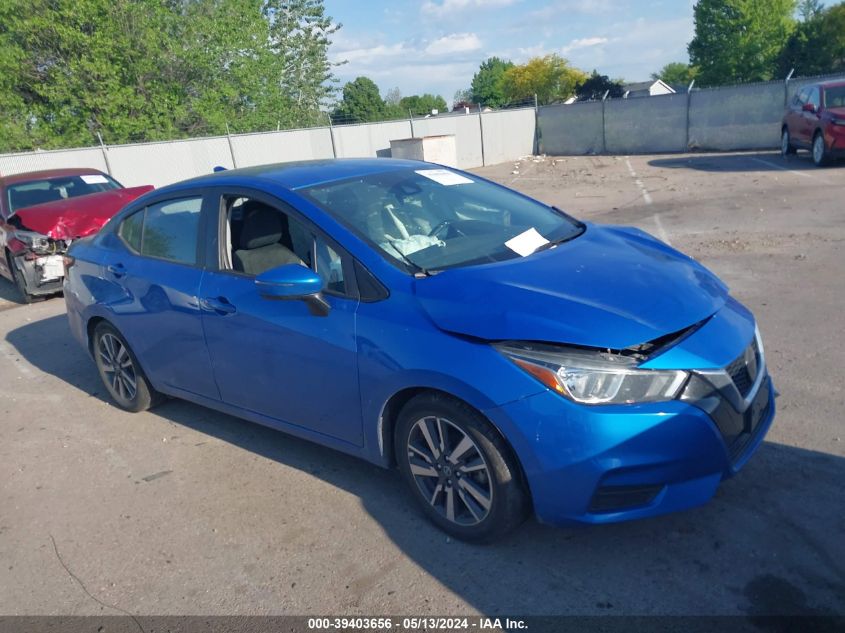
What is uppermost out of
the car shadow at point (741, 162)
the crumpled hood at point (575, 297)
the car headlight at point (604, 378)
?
the crumpled hood at point (575, 297)

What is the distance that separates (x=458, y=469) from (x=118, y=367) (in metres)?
3.12

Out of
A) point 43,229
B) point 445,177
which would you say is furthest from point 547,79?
point 445,177

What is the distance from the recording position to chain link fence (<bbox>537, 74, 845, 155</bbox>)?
2158cm

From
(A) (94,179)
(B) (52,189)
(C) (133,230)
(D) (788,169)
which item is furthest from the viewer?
(D) (788,169)

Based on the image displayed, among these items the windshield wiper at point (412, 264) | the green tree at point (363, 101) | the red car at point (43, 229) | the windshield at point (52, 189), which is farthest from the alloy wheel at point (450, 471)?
the green tree at point (363, 101)

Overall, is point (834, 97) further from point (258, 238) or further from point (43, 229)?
point (43, 229)

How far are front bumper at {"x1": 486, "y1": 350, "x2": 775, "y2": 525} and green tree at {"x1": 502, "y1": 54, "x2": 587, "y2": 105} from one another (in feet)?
277

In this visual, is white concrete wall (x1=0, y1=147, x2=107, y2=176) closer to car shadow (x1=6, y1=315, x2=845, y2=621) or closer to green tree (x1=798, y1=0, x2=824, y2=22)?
car shadow (x1=6, y1=315, x2=845, y2=621)

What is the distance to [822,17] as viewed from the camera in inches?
2221

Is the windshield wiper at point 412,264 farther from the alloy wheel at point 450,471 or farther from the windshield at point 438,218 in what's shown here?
the alloy wheel at point 450,471

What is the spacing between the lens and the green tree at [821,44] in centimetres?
5447

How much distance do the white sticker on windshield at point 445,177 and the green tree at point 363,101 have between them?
73262mm

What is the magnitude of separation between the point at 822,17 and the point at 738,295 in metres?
62.8

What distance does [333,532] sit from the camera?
11.2 feet
